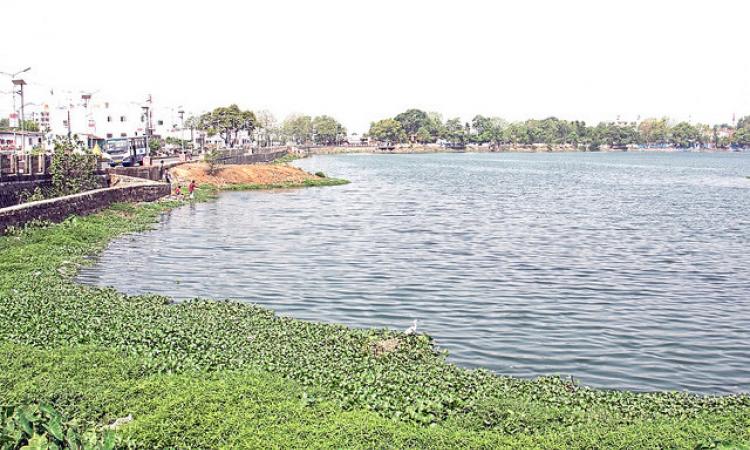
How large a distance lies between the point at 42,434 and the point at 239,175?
67.2 meters

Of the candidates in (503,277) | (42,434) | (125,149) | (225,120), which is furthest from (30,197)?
(225,120)

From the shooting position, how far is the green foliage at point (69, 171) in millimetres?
42812

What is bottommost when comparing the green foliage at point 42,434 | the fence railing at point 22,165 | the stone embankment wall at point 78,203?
the green foliage at point 42,434

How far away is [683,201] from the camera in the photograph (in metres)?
67.2

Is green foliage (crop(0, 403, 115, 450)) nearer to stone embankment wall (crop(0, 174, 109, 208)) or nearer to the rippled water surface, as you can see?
the rippled water surface

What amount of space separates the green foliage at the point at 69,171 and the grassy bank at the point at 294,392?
82.7 feet

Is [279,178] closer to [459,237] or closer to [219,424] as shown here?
[459,237]

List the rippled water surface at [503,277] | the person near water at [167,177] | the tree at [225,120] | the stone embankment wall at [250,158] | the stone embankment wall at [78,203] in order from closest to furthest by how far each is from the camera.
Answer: the rippled water surface at [503,277]
the stone embankment wall at [78,203]
the person near water at [167,177]
the stone embankment wall at [250,158]
the tree at [225,120]

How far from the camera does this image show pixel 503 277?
92.2ft

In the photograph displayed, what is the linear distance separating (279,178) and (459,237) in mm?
42830

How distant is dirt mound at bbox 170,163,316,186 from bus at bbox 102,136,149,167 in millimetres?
4151

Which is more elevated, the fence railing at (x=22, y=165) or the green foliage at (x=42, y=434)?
the fence railing at (x=22, y=165)

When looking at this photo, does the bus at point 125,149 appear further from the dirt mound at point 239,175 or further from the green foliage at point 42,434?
the green foliage at point 42,434

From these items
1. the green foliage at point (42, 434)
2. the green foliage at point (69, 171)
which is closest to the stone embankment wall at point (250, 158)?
the green foliage at point (69, 171)
